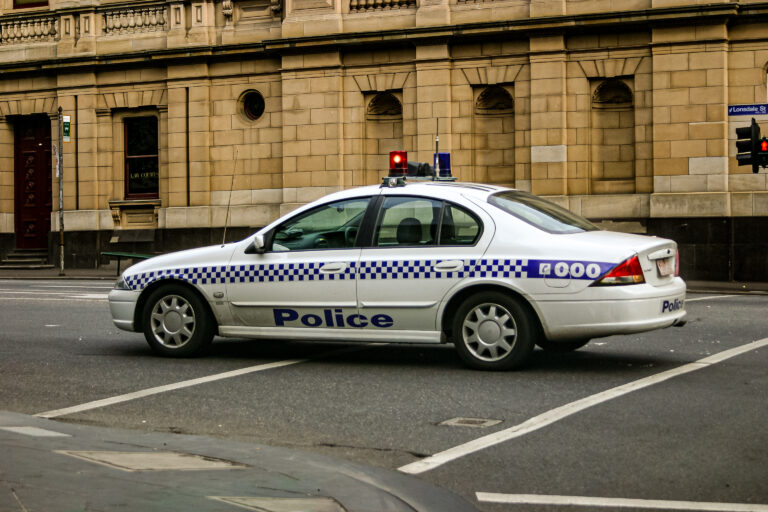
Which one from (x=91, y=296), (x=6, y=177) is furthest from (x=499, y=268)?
(x=6, y=177)

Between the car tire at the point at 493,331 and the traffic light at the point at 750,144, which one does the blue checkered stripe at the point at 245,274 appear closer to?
the car tire at the point at 493,331

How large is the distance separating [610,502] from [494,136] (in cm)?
2339

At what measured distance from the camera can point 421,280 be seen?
30.9 ft

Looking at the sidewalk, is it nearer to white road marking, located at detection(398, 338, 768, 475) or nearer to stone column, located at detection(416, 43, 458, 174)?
white road marking, located at detection(398, 338, 768, 475)

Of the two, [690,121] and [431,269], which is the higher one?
[690,121]

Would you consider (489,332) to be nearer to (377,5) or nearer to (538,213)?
(538,213)

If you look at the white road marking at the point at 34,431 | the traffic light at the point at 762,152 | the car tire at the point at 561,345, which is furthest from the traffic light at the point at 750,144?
the white road marking at the point at 34,431

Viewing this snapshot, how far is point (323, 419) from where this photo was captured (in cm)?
747

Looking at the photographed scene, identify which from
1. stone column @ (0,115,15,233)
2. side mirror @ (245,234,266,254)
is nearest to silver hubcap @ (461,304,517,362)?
side mirror @ (245,234,266,254)

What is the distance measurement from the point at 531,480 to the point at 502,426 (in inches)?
54.7

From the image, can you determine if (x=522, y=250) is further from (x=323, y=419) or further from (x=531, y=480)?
(x=531, y=480)

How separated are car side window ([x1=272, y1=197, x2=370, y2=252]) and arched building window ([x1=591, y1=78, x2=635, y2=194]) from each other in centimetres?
1795

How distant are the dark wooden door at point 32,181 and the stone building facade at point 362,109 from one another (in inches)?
2.3

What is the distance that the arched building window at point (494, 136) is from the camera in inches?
1105
